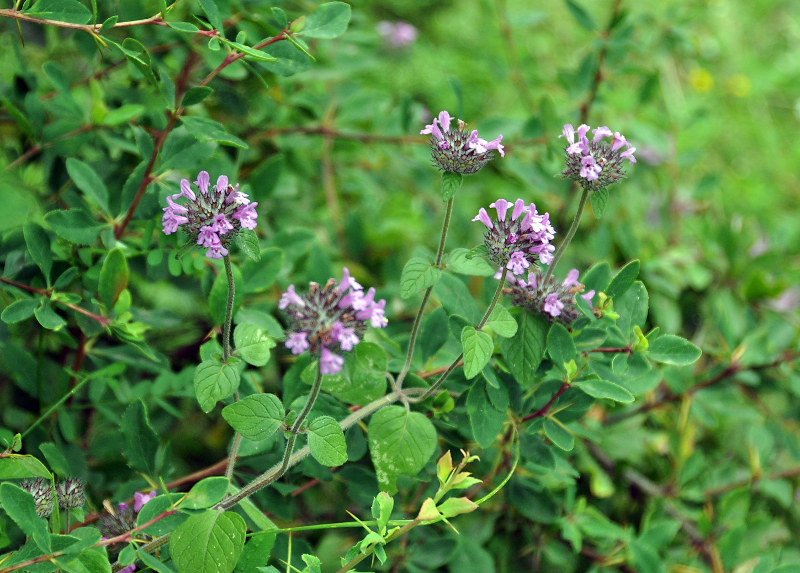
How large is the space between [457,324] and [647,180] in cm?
134

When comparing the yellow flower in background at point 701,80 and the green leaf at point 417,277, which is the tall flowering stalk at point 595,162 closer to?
the green leaf at point 417,277

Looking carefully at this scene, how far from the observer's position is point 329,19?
3.74 ft

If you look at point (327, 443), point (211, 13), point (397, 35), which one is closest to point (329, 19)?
point (211, 13)

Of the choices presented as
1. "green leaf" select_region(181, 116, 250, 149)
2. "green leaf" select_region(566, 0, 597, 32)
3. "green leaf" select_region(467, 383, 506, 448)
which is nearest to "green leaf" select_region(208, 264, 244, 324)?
"green leaf" select_region(181, 116, 250, 149)

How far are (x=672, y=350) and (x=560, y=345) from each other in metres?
0.20

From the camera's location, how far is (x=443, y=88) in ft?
8.25

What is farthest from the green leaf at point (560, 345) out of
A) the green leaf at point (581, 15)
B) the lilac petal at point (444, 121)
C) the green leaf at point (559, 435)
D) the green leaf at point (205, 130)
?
the green leaf at point (581, 15)

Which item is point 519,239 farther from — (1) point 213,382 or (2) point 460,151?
(1) point 213,382

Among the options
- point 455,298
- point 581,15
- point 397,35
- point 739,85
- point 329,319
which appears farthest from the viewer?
point 739,85

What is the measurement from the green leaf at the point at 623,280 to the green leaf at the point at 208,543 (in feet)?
2.27

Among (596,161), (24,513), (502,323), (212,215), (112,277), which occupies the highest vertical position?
(596,161)

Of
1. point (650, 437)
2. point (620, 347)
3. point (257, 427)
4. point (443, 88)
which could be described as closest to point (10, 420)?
point (257, 427)

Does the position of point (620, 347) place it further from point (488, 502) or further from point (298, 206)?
point (298, 206)

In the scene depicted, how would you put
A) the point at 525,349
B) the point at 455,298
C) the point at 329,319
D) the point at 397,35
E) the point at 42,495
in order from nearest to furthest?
the point at 329,319, the point at 42,495, the point at 525,349, the point at 455,298, the point at 397,35
